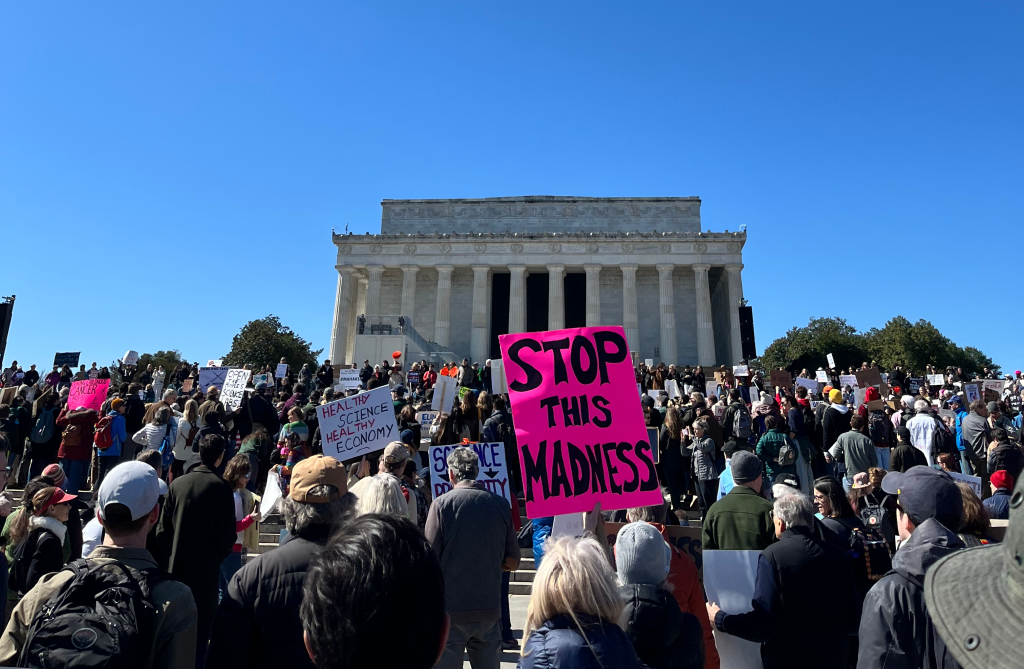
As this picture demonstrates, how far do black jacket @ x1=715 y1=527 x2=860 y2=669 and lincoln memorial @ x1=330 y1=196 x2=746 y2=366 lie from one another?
4578cm

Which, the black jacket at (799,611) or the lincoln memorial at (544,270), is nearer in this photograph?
the black jacket at (799,611)

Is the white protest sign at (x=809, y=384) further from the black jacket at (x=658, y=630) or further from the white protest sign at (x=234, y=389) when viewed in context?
the black jacket at (x=658, y=630)

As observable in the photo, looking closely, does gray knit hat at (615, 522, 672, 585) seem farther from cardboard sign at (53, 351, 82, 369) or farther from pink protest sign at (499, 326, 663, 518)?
cardboard sign at (53, 351, 82, 369)

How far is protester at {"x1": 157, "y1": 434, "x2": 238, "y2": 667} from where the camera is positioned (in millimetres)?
5020

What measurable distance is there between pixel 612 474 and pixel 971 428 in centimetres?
1128

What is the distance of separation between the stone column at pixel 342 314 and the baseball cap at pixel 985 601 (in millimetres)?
51332

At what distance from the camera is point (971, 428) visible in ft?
42.5

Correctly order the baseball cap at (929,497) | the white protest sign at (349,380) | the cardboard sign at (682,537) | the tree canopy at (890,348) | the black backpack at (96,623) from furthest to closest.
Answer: the tree canopy at (890,348), the white protest sign at (349,380), the cardboard sign at (682,537), the baseball cap at (929,497), the black backpack at (96,623)

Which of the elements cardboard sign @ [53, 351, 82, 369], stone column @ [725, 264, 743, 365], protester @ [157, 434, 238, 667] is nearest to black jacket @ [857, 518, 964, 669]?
protester @ [157, 434, 238, 667]

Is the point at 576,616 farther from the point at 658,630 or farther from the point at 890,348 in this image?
the point at 890,348

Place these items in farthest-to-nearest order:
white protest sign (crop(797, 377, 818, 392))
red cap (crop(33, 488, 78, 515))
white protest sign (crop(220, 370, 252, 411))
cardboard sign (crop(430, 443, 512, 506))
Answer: white protest sign (crop(797, 377, 818, 392)) < white protest sign (crop(220, 370, 252, 411)) < cardboard sign (crop(430, 443, 512, 506)) < red cap (crop(33, 488, 78, 515))

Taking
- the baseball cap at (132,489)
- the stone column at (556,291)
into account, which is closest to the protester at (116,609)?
the baseball cap at (132,489)

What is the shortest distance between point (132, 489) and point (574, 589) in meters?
2.25

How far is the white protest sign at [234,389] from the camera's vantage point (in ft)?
50.9
